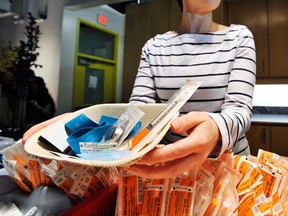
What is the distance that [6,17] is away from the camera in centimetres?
251

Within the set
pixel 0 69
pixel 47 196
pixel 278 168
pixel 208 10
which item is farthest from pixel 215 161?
pixel 0 69

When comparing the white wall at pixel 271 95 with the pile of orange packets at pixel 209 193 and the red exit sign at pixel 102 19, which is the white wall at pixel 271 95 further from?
the pile of orange packets at pixel 209 193

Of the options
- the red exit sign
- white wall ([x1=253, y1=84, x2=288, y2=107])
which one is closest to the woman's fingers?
white wall ([x1=253, y1=84, x2=288, y2=107])

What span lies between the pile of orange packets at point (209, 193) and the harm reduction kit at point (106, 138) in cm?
6

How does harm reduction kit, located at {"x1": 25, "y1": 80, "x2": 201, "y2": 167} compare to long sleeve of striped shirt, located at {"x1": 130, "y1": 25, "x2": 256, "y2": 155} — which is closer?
harm reduction kit, located at {"x1": 25, "y1": 80, "x2": 201, "y2": 167}

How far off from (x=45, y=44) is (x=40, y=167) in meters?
2.87

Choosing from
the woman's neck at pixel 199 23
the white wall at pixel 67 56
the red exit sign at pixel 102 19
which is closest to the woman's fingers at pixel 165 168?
the woman's neck at pixel 199 23

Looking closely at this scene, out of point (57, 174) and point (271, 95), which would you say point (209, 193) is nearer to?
point (57, 174)

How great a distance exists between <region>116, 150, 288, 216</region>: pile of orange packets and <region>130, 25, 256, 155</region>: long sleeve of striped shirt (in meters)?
0.14

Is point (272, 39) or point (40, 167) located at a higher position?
point (272, 39)

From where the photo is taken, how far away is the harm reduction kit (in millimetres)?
262

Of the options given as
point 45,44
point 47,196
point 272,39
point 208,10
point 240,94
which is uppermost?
point 272,39

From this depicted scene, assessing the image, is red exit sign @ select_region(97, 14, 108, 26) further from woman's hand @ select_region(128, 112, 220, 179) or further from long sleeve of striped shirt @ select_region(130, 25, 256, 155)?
woman's hand @ select_region(128, 112, 220, 179)

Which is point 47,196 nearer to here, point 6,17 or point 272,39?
point 6,17
